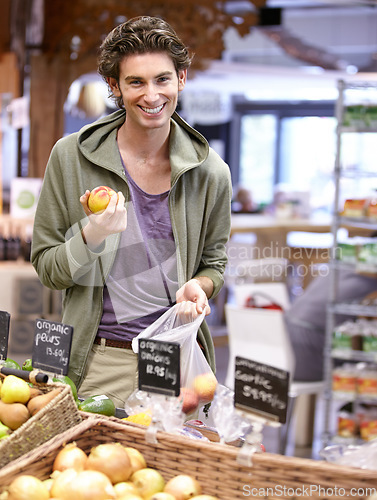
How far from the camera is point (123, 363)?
179 cm

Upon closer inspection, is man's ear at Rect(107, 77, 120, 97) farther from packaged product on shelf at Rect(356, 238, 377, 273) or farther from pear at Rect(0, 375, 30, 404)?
packaged product on shelf at Rect(356, 238, 377, 273)

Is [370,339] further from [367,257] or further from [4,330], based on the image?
[4,330]

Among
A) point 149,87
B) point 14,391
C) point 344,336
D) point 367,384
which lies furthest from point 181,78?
point 367,384

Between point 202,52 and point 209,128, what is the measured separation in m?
8.57

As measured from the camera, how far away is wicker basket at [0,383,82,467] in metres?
1.28

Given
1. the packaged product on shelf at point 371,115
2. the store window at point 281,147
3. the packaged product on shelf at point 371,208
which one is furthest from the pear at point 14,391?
the store window at point 281,147

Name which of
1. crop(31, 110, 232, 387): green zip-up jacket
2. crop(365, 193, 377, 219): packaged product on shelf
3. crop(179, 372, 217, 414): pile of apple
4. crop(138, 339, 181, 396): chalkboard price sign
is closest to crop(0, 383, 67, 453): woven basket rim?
Result: crop(138, 339, 181, 396): chalkboard price sign

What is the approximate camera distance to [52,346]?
148 cm

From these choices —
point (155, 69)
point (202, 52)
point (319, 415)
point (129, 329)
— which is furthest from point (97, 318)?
point (202, 52)

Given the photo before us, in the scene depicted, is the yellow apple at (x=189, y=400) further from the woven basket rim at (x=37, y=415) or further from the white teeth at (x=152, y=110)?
the white teeth at (x=152, y=110)

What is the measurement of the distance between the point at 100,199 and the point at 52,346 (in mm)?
351

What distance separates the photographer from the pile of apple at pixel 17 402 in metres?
1.37

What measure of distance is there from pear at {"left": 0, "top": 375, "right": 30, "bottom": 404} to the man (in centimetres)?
35

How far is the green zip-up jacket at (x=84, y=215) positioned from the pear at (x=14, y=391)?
1.15ft
